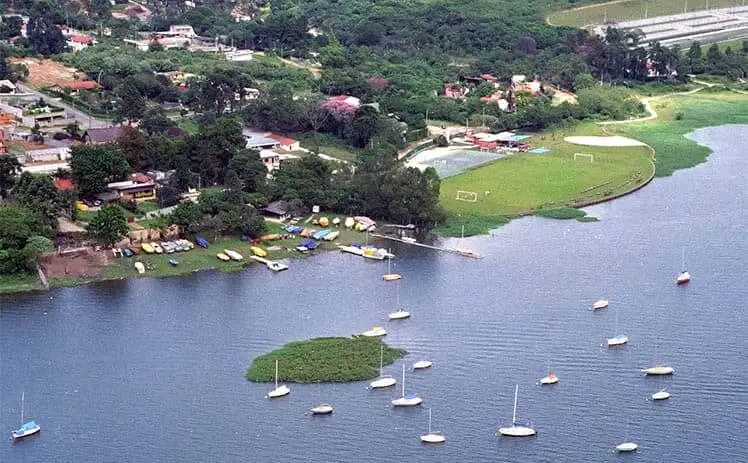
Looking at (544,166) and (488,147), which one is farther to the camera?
(488,147)

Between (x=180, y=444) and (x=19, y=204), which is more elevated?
(x=19, y=204)

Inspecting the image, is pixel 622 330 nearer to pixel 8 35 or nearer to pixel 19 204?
pixel 19 204

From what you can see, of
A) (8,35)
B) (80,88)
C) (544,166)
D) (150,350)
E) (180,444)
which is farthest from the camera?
(8,35)

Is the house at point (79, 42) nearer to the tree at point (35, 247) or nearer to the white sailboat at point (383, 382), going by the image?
the tree at point (35, 247)

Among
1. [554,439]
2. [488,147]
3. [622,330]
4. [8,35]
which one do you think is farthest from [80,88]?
[554,439]

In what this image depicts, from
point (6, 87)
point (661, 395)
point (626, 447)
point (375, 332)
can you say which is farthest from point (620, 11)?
point (626, 447)

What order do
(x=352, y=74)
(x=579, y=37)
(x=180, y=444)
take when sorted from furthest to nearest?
(x=579, y=37)
(x=352, y=74)
(x=180, y=444)

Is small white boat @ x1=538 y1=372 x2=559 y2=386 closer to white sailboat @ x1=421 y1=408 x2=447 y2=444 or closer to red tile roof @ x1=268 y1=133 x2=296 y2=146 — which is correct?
white sailboat @ x1=421 y1=408 x2=447 y2=444
